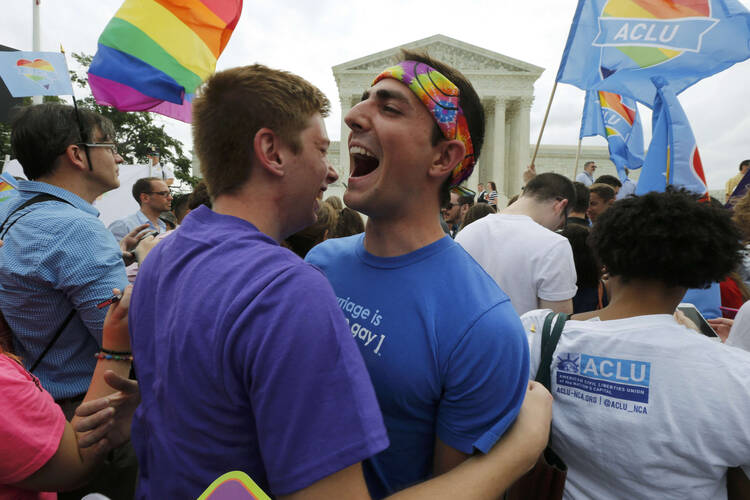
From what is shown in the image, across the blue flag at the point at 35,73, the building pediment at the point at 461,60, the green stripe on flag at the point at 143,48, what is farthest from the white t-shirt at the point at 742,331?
the building pediment at the point at 461,60

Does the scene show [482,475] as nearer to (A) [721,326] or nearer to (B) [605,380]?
(B) [605,380]

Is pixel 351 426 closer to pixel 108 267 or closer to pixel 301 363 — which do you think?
pixel 301 363

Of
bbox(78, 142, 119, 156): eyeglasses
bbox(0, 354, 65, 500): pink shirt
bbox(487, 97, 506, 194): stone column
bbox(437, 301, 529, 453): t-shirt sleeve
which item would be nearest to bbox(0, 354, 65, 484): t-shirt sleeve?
bbox(0, 354, 65, 500): pink shirt

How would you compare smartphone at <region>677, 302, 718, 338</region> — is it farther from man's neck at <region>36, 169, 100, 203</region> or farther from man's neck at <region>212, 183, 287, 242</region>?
man's neck at <region>36, 169, 100, 203</region>

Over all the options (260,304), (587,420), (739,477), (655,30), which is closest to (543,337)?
(587,420)

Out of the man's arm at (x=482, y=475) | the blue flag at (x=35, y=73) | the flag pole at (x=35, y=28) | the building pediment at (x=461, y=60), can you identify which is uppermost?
the building pediment at (x=461, y=60)

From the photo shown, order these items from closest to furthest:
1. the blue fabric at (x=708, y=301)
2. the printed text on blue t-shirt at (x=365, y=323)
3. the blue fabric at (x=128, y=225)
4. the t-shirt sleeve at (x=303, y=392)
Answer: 1. the t-shirt sleeve at (x=303, y=392)
2. the printed text on blue t-shirt at (x=365, y=323)
3. the blue fabric at (x=708, y=301)
4. the blue fabric at (x=128, y=225)

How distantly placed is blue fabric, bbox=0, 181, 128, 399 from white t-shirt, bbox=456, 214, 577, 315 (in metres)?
2.55

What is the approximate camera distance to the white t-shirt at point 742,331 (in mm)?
2168

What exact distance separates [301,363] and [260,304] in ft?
0.48

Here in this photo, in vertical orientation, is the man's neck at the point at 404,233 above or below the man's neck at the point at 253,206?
below

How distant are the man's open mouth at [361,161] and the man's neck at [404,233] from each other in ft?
0.79

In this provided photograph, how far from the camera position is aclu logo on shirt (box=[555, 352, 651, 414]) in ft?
5.41

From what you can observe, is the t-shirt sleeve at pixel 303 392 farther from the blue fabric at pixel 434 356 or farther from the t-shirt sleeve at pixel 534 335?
the t-shirt sleeve at pixel 534 335
